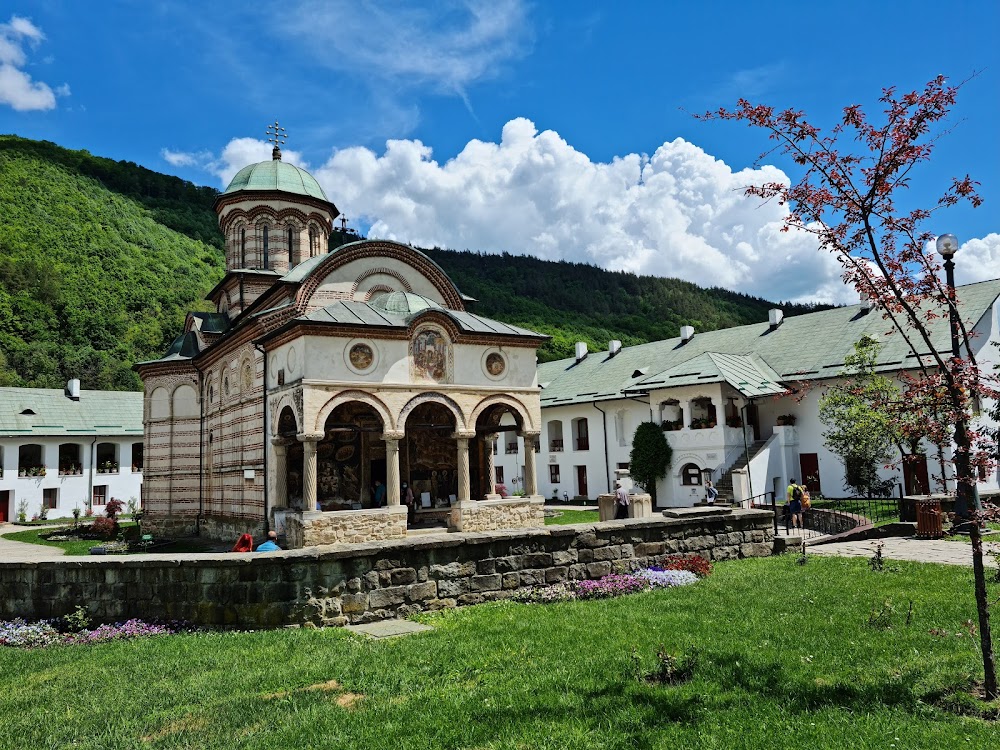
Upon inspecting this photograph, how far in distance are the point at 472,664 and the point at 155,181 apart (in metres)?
94.8

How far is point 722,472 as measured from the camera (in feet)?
84.7

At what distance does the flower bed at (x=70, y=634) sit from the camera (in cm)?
829

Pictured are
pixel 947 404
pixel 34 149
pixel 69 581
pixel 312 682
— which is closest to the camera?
pixel 947 404

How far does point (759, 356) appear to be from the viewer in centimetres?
3066

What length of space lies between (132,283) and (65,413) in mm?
37797

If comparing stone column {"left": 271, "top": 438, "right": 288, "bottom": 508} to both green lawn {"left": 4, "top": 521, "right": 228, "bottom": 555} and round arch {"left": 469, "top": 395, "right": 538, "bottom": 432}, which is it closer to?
green lawn {"left": 4, "top": 521, "right": 228, "bottom": 555}

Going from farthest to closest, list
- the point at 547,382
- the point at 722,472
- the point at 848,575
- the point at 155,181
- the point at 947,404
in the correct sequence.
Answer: the point at 155,181 < the point at 547,382 < the point at 722,472 < the point at 848,575 < the point at 947,404

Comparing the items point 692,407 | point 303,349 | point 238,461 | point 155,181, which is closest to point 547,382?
point 692,407

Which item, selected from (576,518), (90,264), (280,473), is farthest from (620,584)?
(90,264)

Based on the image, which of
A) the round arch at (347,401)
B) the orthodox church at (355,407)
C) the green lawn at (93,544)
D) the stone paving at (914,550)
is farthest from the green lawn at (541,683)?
the green lawn at (93,544)

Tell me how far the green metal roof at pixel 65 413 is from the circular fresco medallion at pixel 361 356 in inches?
1066

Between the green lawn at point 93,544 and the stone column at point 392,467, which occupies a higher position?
the stone column at point 392,467

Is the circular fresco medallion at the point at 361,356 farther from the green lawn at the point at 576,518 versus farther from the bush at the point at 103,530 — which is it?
the bush at the point at 103,530

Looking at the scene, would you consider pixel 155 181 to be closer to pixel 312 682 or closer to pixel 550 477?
pixel 550 477
